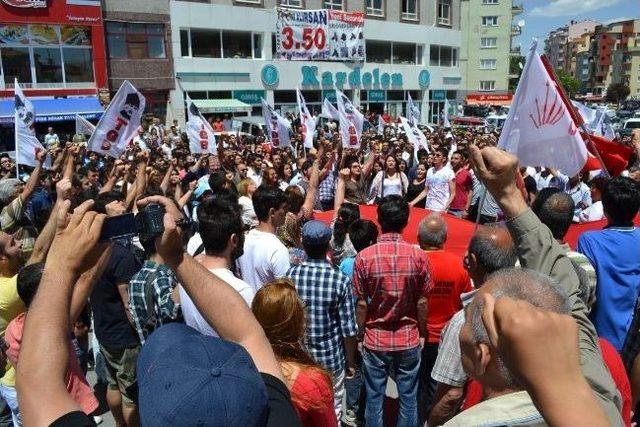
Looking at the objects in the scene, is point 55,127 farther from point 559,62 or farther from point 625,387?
point 559,62

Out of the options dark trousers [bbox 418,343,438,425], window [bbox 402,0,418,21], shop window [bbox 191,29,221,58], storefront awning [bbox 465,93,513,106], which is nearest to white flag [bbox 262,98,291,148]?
dark trousers [bbox 418,343,438,425]

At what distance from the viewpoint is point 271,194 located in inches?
171

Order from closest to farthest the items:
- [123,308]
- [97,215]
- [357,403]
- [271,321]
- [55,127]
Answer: [97,215]
[271,321]
[123,308]
[357,403]
[55,127]

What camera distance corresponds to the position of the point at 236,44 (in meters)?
32.8

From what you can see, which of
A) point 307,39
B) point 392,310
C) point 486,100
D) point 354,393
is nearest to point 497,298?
point 392,310

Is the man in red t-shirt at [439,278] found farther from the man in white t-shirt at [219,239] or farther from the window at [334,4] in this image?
the window at [334,4]

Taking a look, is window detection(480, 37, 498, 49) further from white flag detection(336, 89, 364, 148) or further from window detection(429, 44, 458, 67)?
white flag detection(336, 89, 364, 148)

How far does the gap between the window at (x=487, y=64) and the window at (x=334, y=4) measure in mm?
30362

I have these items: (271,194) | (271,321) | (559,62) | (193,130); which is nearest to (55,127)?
(193,130)

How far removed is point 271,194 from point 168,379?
3.07 metres

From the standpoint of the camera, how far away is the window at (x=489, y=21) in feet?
200

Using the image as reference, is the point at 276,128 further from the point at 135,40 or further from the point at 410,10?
the point at 410,10

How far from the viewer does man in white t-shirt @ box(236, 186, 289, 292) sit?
3.92m

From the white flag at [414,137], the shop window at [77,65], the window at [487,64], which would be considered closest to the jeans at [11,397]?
the white flag at [414,137]
